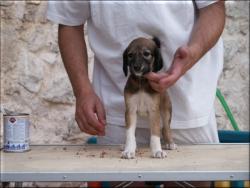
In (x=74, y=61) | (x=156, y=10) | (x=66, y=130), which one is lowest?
(x=66, y=130)

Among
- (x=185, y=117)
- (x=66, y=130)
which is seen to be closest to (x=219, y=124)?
(x=66, y=130)

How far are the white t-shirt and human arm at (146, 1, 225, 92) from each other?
0.03 meters

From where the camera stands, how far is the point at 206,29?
1267mm

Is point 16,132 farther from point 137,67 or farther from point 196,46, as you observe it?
point 196,46

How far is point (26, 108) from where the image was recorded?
2.31 meters

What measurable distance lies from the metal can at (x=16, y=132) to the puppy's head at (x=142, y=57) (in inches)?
11.6

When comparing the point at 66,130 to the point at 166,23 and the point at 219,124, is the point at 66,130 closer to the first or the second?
the point at 219,124

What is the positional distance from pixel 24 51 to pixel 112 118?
3.51 feet

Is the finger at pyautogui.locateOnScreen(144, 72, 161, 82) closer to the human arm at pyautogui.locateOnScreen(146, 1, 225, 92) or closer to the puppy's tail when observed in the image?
the human arm at pyautogui.locateOnScreen(146, 1, 225, 92)

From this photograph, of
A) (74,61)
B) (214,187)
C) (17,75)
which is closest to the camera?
(74,61)

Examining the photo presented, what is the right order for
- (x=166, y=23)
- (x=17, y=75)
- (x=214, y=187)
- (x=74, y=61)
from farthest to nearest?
(x=17, y=75) < (x=214, y=187) < (x=74, y=61) < (x=166, y=23)

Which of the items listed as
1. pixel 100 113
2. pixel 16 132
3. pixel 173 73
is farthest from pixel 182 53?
pixel 16 132

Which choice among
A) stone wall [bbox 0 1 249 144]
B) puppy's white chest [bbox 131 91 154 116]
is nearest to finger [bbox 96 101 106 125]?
puppy's white chest [bbox 131 91 154 116]

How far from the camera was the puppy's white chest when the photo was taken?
1.18 metres
